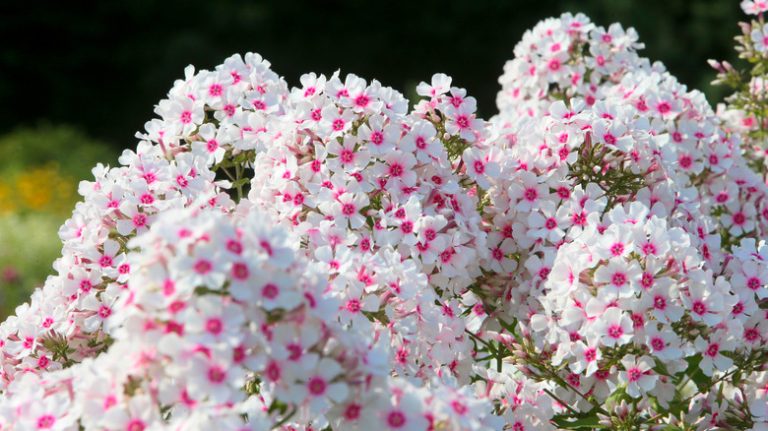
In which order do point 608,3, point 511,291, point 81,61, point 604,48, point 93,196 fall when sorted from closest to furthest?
point 93,196, point 511,291, point 604,48, point 608,3, point 81,61

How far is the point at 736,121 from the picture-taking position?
4211 mm

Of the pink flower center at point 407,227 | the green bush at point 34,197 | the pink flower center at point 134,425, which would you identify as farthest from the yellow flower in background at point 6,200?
the pink flower center at point 134,425

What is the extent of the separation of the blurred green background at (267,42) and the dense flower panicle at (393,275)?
13012mm

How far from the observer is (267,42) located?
682 inches

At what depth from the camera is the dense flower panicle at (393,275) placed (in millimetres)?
1925

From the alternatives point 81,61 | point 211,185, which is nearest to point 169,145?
point 211,185

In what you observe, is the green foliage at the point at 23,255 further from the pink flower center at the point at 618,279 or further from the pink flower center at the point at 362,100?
the pink flower center at the point at 618,279

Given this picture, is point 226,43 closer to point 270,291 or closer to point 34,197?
point 34,197

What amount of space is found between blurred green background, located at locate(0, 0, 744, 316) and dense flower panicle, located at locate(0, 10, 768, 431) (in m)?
13.0

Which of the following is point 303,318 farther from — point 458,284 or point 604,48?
point 604,48

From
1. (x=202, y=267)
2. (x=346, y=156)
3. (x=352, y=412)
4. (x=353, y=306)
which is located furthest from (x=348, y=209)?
(x=202, y=267)

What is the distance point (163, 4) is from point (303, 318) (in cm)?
1627

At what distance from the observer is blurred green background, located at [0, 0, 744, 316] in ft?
53.1

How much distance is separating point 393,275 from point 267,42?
15.2 metres
